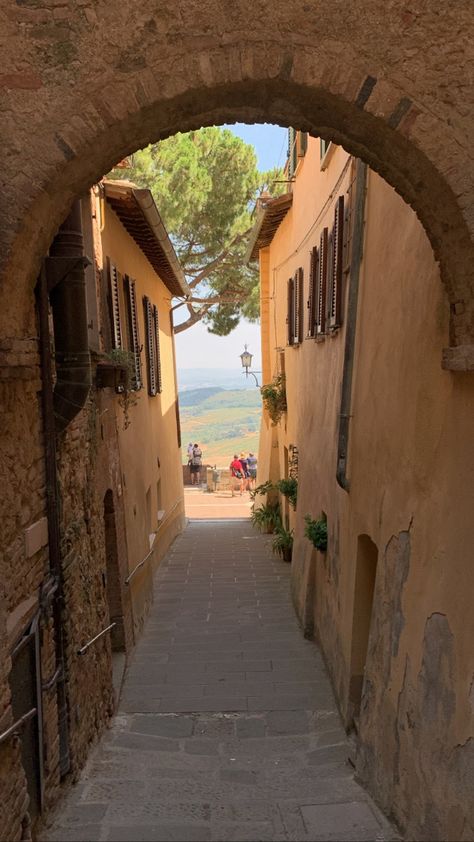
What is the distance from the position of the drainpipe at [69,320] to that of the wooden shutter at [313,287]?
549 cm

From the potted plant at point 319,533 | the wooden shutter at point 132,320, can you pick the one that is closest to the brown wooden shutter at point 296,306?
the wooden shutter at point 132,320

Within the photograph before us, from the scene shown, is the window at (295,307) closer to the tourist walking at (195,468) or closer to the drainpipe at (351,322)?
the drainpipe at (351,322)

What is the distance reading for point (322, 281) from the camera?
31.3 feet

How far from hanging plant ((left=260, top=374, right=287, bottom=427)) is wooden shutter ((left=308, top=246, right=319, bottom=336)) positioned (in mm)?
5312

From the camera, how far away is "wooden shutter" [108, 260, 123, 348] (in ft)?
29.3

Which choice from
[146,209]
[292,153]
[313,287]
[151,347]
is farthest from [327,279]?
[292,153]

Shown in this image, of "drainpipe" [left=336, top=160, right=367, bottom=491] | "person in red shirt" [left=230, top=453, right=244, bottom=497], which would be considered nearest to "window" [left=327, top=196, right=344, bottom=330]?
"drainpipe" [left=336, top=160, right=367, bottom=491]

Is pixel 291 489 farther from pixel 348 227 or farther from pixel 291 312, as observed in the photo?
pixel 348 227

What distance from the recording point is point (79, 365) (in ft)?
18.6

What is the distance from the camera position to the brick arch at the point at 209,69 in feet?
12.2

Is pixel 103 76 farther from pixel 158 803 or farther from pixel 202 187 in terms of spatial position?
pixel 202 187

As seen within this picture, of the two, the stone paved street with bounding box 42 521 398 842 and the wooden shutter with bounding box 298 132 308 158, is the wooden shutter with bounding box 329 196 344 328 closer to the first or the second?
the wooden shutter with bounding box 298 132 308 158

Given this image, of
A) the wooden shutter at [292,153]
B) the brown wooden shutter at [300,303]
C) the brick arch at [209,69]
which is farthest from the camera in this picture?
the wooden shutter at [292,153]

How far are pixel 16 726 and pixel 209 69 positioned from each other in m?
3.99
